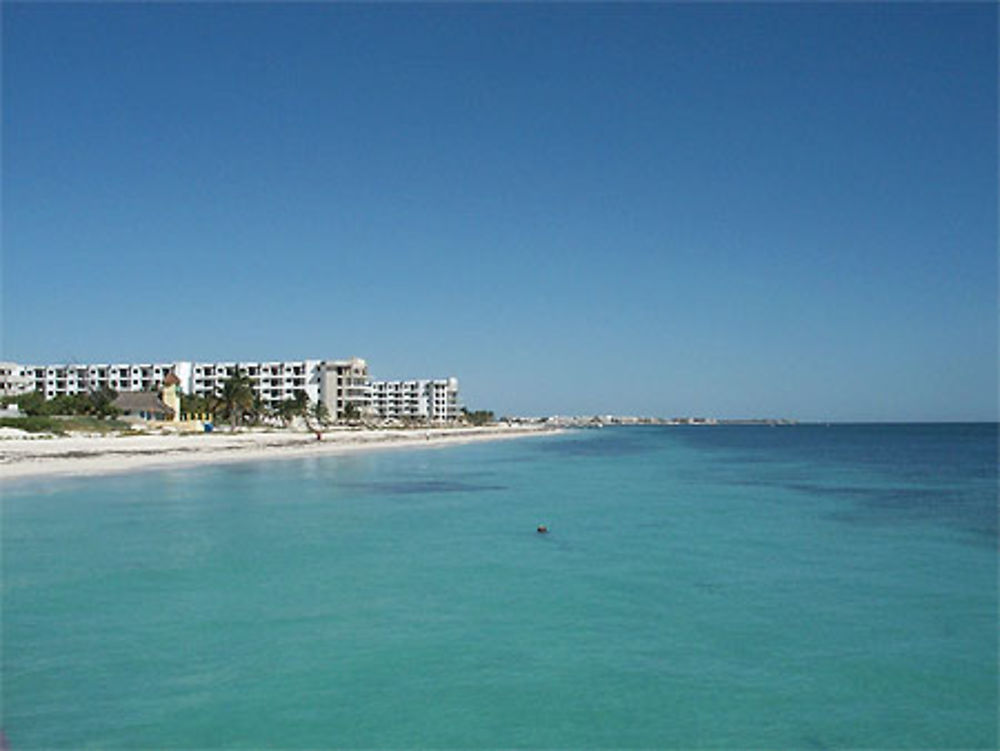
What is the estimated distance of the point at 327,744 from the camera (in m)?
7.39

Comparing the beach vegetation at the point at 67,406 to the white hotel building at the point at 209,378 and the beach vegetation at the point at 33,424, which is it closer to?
the beach vegetation at the point at 33,424

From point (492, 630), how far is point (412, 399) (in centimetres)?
15434

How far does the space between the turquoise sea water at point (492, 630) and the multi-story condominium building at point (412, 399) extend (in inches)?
5493

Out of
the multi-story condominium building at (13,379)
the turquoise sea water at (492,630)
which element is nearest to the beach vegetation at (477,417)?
the multi-story condominium building at (13,379)

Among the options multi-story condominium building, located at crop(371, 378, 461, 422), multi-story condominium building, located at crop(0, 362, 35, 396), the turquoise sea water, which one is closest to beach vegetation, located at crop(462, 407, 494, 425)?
multi-story condominium building, located at crop(371, 378, 461, 422)

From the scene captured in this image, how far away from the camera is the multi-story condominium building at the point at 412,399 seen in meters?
163

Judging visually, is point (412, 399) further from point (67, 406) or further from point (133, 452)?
point (133, 452)

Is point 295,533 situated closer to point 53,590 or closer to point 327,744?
point 53,590

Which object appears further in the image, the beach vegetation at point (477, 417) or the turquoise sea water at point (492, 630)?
the beach vegetation at point (477, 417)

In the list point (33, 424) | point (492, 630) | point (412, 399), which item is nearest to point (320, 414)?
point (412, 399)

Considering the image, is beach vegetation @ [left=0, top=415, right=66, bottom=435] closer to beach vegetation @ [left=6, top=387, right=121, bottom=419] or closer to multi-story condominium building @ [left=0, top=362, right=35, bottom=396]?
beach vegetation @ [left=6, top=387, right=121, bottom=419]

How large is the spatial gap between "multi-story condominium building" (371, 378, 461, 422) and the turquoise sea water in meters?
140

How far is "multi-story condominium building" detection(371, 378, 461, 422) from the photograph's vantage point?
6412 inches

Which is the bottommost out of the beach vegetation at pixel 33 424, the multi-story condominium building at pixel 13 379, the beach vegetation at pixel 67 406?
the beach vegetation at pixel 33 424
